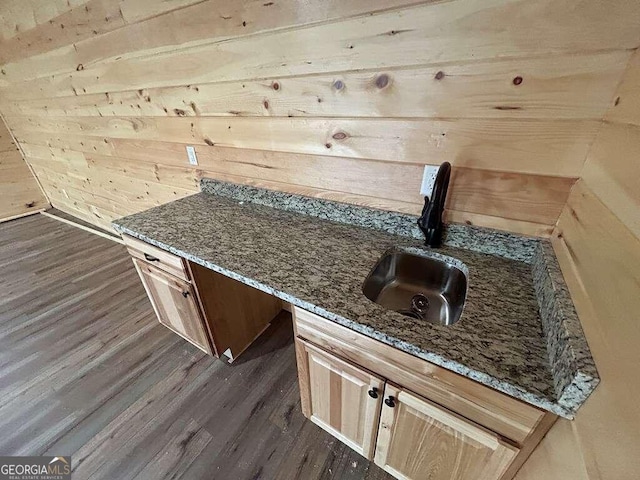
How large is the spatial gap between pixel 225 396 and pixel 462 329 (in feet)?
4.37

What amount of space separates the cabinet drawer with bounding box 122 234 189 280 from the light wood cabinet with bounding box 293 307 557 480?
0.67 m

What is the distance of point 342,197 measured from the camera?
1245 millimetres

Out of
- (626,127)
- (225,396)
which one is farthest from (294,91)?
(225,396)

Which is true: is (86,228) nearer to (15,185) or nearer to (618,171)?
(15,185)

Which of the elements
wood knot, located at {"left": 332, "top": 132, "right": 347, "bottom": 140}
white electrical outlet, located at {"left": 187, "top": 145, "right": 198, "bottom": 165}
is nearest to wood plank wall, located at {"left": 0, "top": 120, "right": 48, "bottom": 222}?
white electrical outlet, located at {"left": 187, "top": 145, "right": 198, "bottom": 165}

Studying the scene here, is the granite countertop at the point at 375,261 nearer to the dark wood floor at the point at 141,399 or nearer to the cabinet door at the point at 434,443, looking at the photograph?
the cabinet door at the point at 434,443

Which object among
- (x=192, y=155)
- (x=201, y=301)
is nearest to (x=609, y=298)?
(x=201, y=301)

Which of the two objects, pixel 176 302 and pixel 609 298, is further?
pixel 176 302

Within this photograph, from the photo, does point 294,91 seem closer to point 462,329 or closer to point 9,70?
point 462,329

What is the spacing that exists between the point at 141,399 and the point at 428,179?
73.1 inches

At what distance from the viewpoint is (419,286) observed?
44.5 inches

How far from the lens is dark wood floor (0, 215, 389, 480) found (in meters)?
1.18

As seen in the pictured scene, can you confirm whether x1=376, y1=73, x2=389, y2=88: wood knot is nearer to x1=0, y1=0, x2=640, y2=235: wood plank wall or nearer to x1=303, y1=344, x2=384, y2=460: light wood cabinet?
x1=0, y1=0, x2=640, y2=235: wood plank wall

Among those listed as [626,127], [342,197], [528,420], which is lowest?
[528,420]
